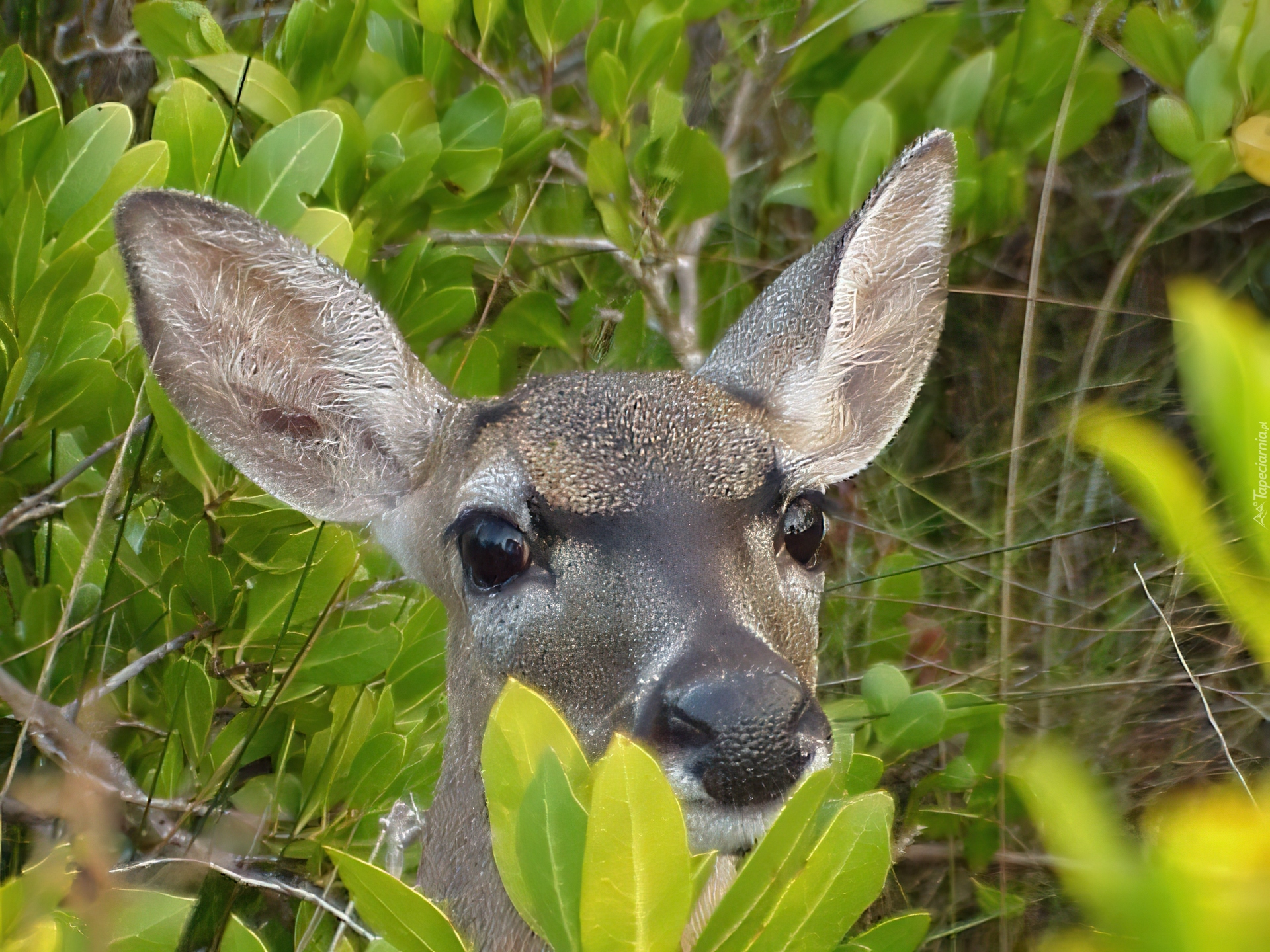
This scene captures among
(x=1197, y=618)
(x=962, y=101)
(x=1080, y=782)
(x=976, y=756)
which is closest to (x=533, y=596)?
(x=976, y=756)

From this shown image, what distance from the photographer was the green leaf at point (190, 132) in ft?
9.71

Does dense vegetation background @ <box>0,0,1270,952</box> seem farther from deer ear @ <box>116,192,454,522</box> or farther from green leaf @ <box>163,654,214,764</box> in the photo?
deer ear @ <box>116,192,454,522</box>

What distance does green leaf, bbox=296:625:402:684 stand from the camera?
9.33 ft

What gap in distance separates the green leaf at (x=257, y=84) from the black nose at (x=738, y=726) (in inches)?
80.7

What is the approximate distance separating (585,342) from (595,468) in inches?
67.3

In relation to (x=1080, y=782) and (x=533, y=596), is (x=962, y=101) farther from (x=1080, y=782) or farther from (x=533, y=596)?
(x=1080, y=782)

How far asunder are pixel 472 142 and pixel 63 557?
160 cm

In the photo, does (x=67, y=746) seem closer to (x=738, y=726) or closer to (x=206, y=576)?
(x=206, y=576)

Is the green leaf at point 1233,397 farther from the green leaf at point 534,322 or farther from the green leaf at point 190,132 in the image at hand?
the green leaf at point 534,322

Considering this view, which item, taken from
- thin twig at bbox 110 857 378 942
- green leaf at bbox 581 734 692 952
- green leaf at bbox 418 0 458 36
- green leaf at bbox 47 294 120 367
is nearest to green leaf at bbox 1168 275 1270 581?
green leaf at bbox 581 734 692 952

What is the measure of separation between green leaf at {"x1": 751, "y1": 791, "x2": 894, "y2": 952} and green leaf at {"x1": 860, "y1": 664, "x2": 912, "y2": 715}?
5.15 ft

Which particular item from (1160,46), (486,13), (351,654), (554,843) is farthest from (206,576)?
(1160,46)

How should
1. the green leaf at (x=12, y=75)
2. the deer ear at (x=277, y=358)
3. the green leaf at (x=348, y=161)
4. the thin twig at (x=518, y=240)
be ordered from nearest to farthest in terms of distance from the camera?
the deer ear at (x=277, y=358) < the green leaf at (x=12, y=75) < the green leaf at (x=348, y=161) < the thin twig at (x=518, y=240)

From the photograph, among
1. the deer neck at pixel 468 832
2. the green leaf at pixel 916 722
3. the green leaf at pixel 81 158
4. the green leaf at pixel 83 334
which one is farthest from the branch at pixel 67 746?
the green leaf at pixel 916 722
